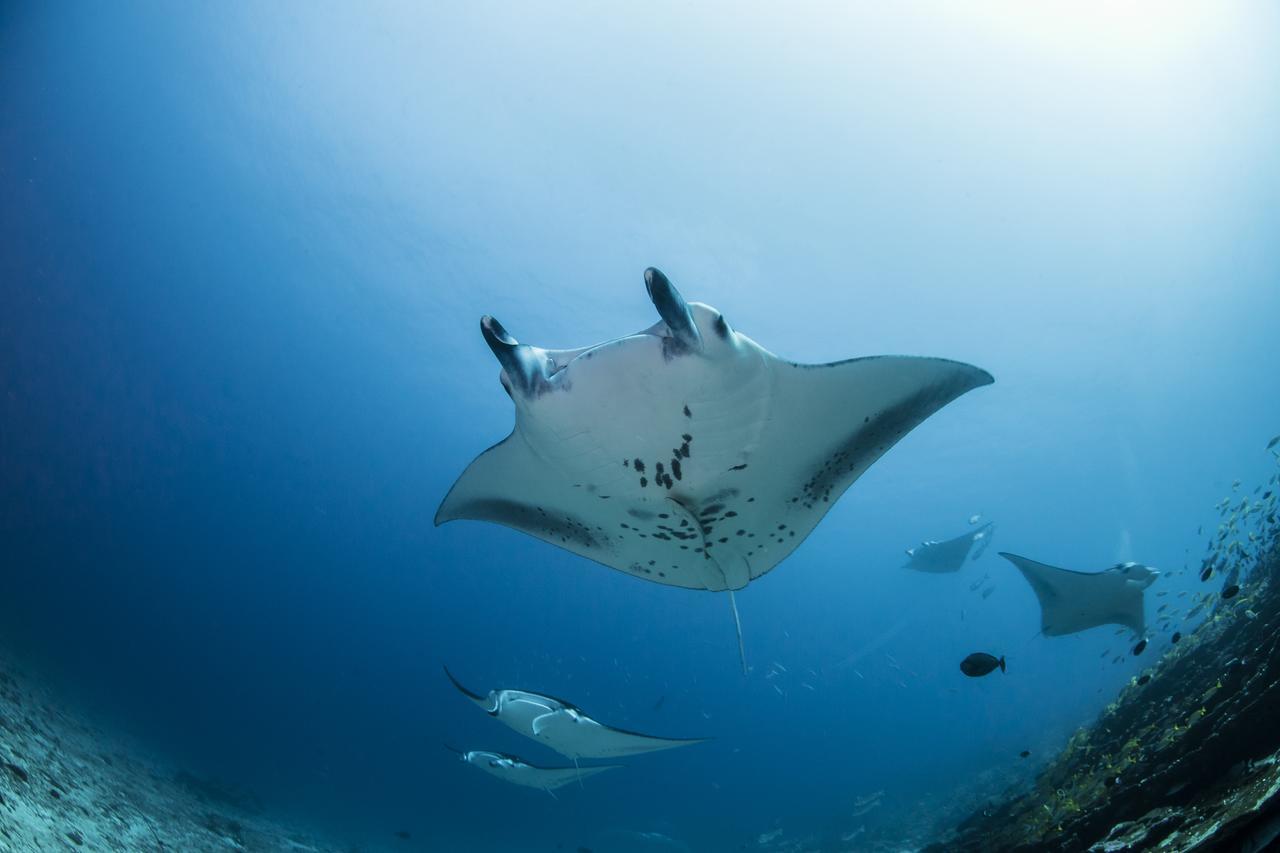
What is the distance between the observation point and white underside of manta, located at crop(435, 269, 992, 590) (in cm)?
244

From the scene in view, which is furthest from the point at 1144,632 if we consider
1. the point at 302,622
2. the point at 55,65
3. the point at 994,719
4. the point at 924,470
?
the point at 994,719

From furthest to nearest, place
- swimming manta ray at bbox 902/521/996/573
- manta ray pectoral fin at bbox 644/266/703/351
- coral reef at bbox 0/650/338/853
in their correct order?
swimming manta ray at bbox 902/521/996/573, coral reef at bbox 0/650/338/853, manta ray pectoral fin at bbox 644/266/703/351

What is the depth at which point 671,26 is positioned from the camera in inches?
331

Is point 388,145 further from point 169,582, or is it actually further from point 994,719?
point 994,719

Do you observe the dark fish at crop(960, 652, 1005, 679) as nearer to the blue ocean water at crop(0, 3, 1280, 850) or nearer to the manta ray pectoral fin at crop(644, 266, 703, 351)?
the manta ray pectoral fin at crop(644, 266, 703, 351)

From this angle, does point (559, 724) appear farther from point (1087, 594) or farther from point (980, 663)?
point (1087, 594)

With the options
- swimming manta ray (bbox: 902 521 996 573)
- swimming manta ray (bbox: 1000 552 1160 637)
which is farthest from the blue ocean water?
swimming manta ray (bbox: 1000 552 1160 637)

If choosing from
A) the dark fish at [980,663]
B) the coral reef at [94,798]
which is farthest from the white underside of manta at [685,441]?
the coral reef at [94,798]

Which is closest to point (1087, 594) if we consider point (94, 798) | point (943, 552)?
point (943, 552)

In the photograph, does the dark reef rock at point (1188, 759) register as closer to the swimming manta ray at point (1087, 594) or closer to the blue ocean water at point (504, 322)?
the swimming manta ray at point (1087, 594)

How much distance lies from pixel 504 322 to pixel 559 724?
8646 millimetres

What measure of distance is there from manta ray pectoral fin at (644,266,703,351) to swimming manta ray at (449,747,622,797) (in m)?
6.69

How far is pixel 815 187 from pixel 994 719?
40026 millimetres

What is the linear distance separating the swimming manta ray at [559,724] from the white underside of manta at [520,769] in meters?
1.01
